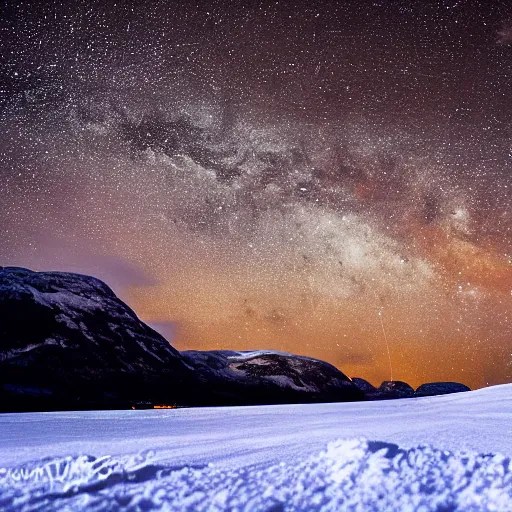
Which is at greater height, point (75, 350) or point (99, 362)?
point (75, 350)

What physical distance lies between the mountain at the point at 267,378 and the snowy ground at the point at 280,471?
13057 cm

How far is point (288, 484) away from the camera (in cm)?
121

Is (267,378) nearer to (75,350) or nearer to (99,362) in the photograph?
(99,362)

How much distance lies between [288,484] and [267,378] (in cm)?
15645

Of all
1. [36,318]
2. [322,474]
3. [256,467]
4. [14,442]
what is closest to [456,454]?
[322,474]

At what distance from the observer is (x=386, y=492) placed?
3.73 ft

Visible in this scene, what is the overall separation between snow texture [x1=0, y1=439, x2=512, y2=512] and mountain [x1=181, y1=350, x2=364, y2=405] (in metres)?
131

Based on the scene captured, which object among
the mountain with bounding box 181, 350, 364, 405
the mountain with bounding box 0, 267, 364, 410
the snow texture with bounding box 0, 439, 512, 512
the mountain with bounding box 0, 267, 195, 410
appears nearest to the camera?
the snow texture with bounding box 0, 439, 512, 512

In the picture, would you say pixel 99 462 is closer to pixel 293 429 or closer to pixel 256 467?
pixel 256 467

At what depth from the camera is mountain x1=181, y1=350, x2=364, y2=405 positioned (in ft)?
452

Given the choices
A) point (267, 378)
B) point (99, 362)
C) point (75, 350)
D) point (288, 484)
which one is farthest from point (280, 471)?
point (267, 378)

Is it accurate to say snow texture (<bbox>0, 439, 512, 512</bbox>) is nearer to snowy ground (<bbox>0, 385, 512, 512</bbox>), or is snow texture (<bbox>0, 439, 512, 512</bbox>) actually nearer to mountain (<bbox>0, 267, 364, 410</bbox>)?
snowy ground (<bbox>0, 385, 512, 512</bbox>)

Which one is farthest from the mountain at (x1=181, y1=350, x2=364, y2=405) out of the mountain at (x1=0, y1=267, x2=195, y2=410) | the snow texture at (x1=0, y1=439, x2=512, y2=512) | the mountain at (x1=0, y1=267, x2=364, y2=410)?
the snow texture at (x1=0, y1=439, x2=512, y2=512)

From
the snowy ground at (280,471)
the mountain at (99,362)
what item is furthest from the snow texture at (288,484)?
the mountain at (99,362)
